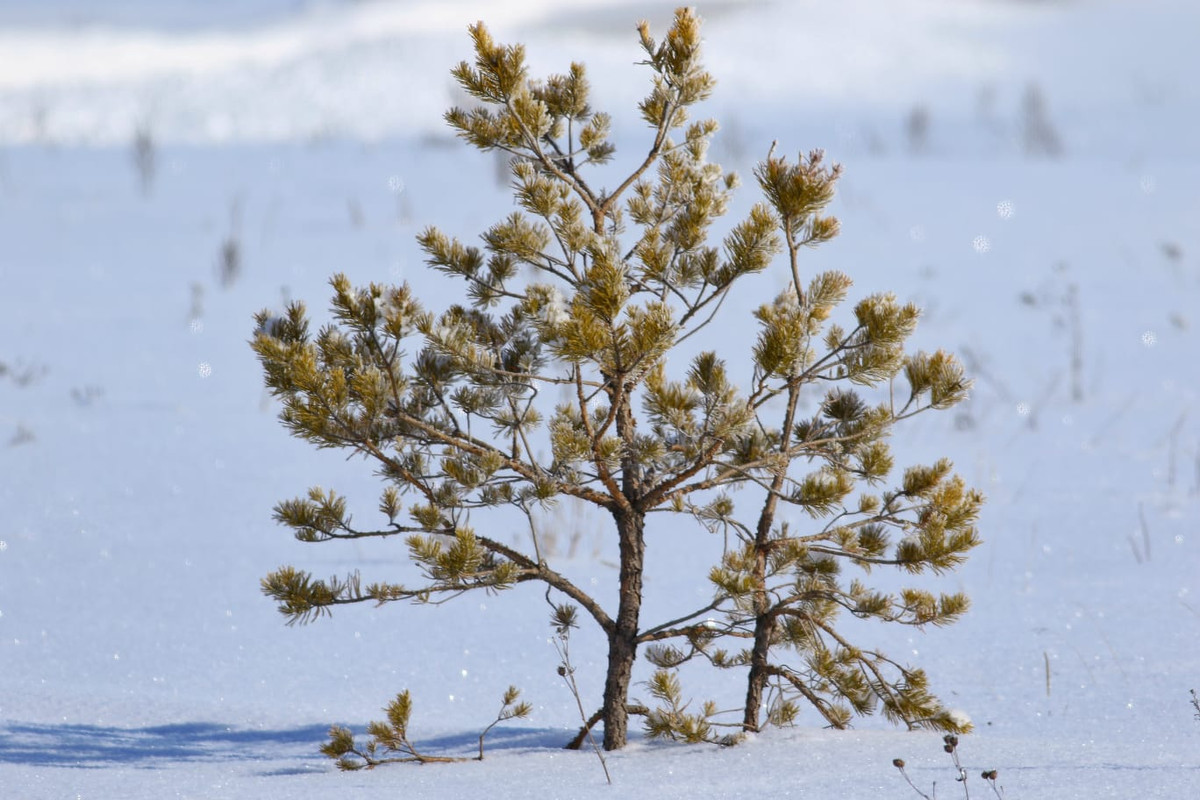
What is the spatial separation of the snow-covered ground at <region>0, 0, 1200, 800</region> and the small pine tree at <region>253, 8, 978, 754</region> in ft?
1.19

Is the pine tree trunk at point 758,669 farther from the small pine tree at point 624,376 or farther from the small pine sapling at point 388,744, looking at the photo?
the small pine sapling at point 388,744

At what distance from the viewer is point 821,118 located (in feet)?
60.0

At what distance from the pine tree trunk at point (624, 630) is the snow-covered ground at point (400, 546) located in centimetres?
8

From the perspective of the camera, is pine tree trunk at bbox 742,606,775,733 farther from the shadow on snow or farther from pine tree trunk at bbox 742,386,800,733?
the shadow on snow

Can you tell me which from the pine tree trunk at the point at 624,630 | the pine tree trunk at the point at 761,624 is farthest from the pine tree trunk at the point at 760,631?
the pine tree trunk at the point at 624,630

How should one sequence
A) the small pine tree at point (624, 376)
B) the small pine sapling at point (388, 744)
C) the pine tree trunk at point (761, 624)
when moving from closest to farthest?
the small pine tree at point (624, 376) < the small pine sapling at point (388, 744) < the pine tree trunk at point (761, 624)

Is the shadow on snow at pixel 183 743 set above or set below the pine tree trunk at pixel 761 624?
below

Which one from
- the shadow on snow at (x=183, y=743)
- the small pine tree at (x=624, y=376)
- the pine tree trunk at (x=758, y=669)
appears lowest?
the shadow on snow at (x=183, y=743)

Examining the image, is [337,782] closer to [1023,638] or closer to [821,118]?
[1023,638]

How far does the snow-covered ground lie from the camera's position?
254cm

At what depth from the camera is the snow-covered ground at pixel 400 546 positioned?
2545mm

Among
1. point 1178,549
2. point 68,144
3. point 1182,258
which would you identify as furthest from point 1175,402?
point 68,144

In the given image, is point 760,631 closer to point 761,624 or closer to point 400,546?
point 761,624

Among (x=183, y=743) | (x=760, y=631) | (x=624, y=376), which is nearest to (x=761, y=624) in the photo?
(x=760, y=631)
